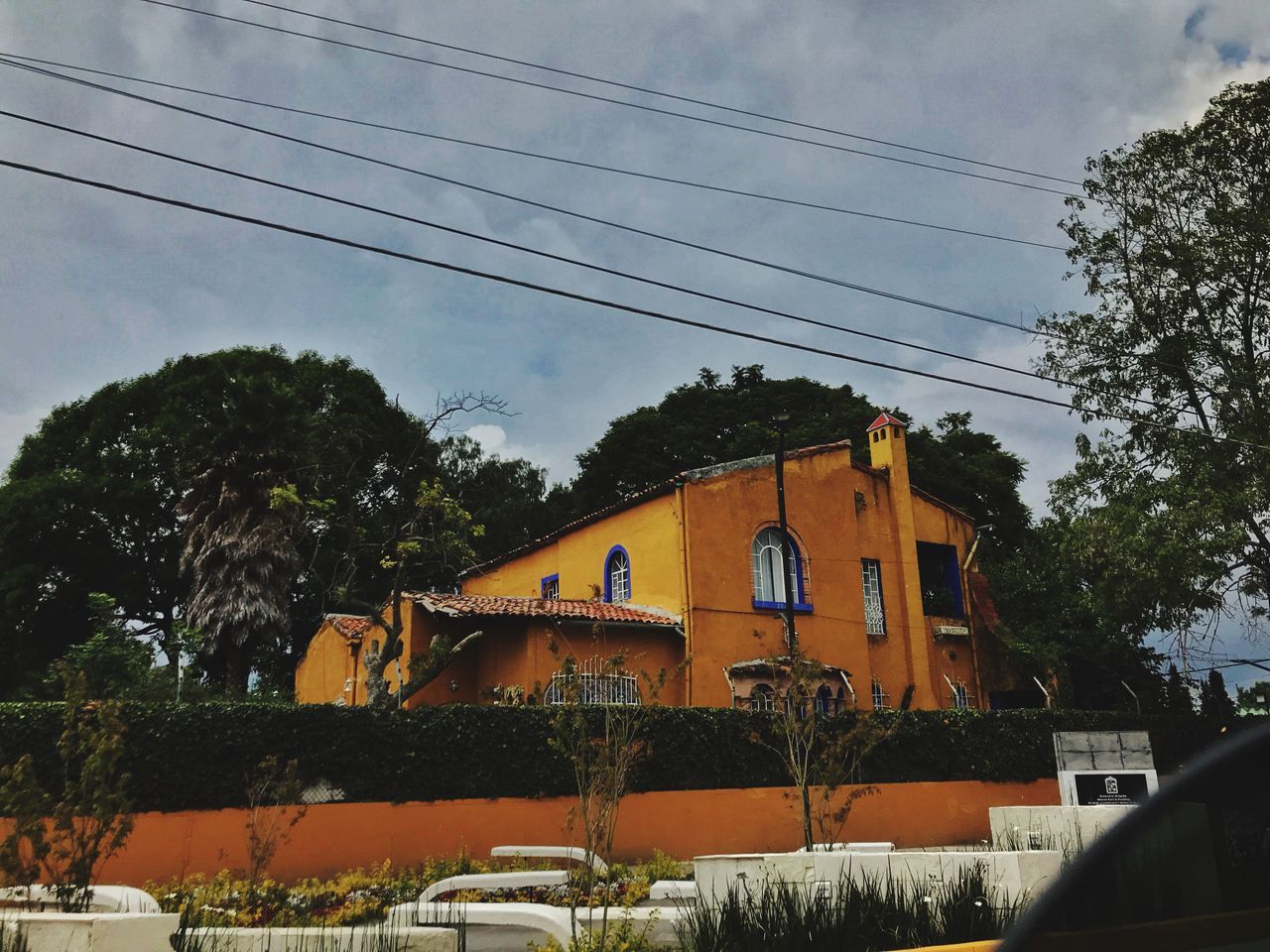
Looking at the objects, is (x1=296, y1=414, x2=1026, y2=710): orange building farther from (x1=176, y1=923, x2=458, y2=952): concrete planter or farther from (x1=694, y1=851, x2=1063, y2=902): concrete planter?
(x1=176, y1=923, x2=458, y2=952): concrete planter

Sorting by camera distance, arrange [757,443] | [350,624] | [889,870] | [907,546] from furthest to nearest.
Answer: [757,443]
[907,546]
[350,624]
[889,870]

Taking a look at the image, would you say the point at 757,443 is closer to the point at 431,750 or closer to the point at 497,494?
the point at 497,494

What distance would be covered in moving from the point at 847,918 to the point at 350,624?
938 inches

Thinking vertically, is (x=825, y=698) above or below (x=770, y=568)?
below

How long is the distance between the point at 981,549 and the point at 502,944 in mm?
34944

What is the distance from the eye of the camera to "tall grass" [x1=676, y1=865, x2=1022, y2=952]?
7.23 meters

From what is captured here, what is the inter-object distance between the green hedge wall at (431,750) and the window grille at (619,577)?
7.72 meters

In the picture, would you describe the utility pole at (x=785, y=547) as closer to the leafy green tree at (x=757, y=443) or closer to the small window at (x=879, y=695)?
the small window at (x=879, y=695)

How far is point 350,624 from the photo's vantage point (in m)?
29.1

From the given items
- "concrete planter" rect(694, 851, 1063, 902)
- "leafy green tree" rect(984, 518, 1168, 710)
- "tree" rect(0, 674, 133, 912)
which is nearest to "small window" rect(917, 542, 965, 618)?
"leafy green tree" rect(984, 518, 1168, 710)

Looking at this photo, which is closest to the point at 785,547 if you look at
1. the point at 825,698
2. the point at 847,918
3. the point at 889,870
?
the point at 825,698

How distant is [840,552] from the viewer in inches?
1083

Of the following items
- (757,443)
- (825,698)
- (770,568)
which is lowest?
(825,698)

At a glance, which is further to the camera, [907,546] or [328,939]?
[907,546]
